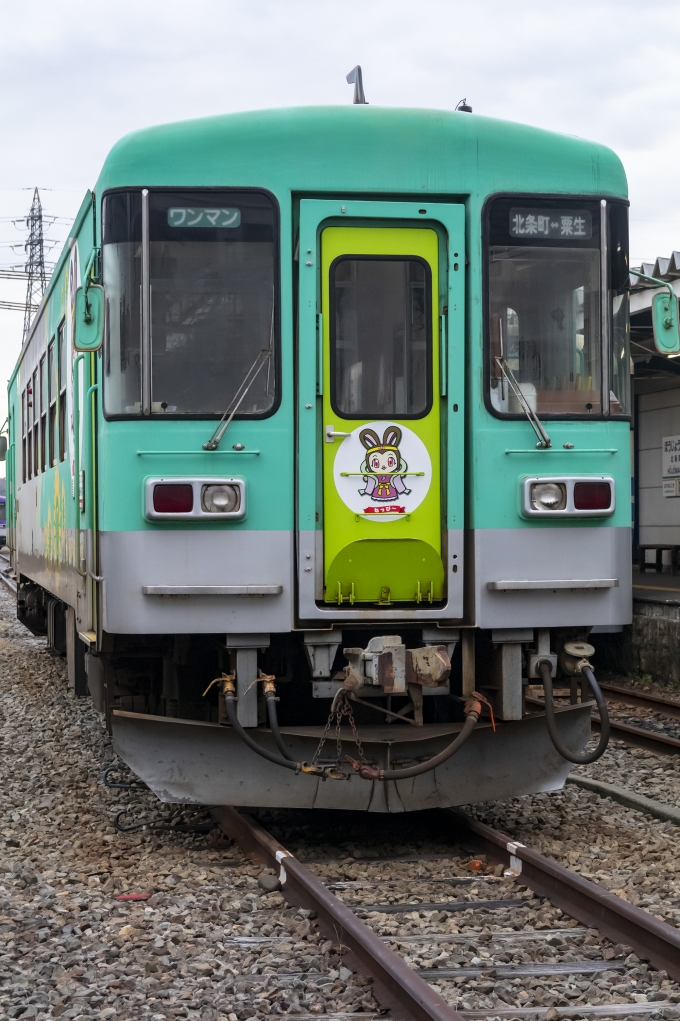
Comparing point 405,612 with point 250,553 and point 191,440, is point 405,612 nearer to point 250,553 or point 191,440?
point 250,553

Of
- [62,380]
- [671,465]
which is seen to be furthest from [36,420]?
[671,465]

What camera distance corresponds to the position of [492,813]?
6238mm

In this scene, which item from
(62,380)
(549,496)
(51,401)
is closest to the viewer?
(549,496)

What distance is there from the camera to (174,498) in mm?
5145

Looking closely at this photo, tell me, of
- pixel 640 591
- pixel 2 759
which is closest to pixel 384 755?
pixel 2 759

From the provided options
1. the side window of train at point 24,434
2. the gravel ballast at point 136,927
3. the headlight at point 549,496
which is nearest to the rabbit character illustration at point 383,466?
the headlight at point 549,496

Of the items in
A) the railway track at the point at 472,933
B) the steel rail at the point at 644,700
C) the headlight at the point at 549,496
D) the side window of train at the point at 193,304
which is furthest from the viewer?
the steel rail at the point at 644,700

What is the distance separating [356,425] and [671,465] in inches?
437

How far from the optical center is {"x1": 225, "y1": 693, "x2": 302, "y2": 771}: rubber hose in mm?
5125

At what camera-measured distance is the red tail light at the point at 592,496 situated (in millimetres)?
5352

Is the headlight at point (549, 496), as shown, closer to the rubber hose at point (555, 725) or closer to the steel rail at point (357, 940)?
the rubber hose at point (555, 725)

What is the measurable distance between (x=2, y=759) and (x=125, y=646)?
2712mm

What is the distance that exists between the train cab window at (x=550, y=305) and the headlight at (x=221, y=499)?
1235mm

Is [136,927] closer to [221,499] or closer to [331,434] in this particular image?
[221,499]
